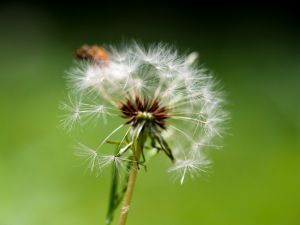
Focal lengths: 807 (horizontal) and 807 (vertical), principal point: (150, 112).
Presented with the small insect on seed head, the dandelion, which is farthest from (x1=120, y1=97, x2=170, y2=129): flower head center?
the small insect on seed head

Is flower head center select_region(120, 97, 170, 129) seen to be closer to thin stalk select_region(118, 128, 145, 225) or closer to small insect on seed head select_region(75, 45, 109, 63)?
thin stalk select_region(118, 128, 145, 225)

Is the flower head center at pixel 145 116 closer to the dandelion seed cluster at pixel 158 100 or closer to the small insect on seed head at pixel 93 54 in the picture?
the dandelion seed cluster at pixel 158 100

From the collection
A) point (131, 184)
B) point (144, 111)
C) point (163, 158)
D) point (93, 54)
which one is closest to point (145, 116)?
point (144, 111)

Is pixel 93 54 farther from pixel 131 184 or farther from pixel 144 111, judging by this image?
pixel 131 184

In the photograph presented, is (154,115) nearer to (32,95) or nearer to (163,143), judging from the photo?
(163,143)

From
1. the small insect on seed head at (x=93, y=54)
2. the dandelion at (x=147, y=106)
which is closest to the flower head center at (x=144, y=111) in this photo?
the dandelion at (x=147, y=106)

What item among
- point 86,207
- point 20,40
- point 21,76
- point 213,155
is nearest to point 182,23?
point 20,40
